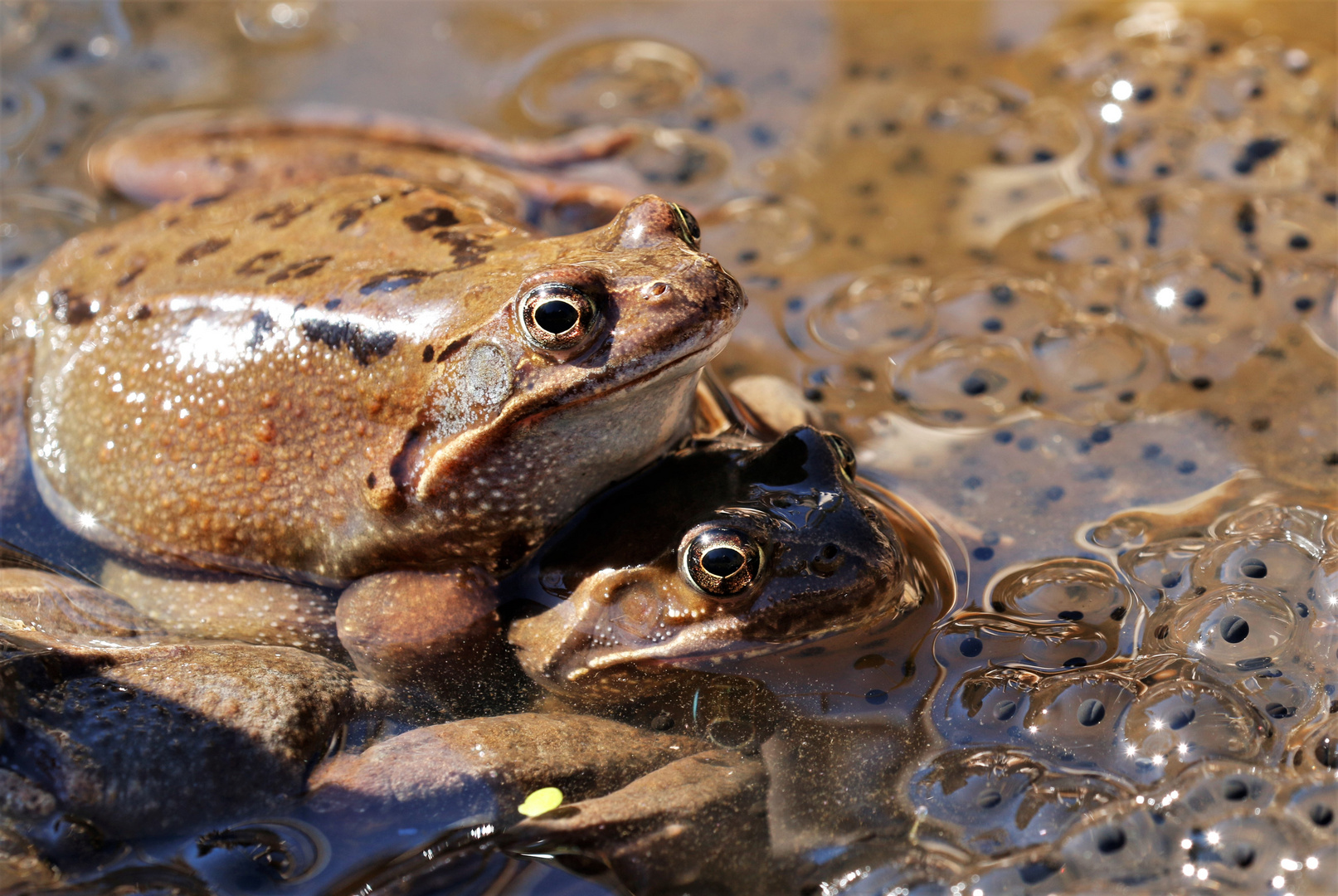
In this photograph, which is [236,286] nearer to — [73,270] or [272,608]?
[73,270]

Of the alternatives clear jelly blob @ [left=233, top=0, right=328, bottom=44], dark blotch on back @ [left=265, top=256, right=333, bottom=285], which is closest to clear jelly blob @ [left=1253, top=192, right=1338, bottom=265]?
dark blotch on back @ [left=265, top=256, right=333, bottom=285]

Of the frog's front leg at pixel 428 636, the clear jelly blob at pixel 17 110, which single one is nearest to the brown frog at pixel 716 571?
the frog's front leg at pixel 428 636

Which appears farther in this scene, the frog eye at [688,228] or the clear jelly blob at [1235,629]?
the frog eye at [688,228]

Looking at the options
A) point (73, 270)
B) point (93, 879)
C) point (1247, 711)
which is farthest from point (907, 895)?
point (73, 270)

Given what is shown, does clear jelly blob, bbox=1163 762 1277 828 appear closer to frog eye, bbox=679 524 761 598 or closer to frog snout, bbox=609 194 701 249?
frog eye, bbox=679 524 761 598

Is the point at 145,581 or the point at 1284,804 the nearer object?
the point at 1284,804

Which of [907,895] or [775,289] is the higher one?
[775,289]

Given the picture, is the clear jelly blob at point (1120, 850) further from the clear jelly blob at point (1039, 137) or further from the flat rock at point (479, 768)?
the clear jelly blob at point (1039, 137)
